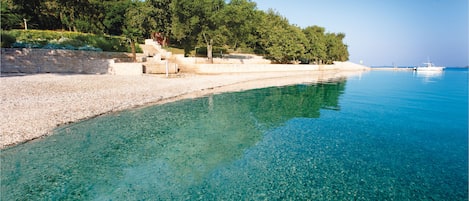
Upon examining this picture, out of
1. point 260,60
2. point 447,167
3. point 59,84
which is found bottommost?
point 447,167

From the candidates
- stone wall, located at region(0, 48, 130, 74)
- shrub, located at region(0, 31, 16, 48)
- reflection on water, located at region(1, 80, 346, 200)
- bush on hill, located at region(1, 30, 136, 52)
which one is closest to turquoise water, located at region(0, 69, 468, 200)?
reflection on water, located at region(1, 80, 346, 200)

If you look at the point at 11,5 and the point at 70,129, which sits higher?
the point at 11,5

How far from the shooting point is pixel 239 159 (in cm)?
969

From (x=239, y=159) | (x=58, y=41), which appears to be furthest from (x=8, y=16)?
(x=239, y=159)

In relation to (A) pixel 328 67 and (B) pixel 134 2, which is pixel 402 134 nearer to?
(B) pixel 134 2

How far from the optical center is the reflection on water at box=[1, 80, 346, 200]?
24.2 feet

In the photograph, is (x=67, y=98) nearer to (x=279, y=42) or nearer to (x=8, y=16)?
(x=8, y=16)

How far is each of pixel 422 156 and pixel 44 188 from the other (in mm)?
13764

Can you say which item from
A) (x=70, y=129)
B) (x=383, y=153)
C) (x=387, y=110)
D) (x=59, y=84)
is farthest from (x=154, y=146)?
(x=387, y=110)

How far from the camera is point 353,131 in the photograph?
45.2 feet

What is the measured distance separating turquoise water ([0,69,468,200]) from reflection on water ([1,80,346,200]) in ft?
0.12

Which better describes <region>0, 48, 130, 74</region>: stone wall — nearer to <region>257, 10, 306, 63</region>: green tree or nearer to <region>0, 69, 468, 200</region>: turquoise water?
<region>0, 69, 468, 200</region>: turquoise water

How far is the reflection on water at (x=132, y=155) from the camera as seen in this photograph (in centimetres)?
739

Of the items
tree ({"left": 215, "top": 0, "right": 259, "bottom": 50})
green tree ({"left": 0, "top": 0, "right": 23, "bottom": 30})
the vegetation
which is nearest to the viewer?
the vegetation
